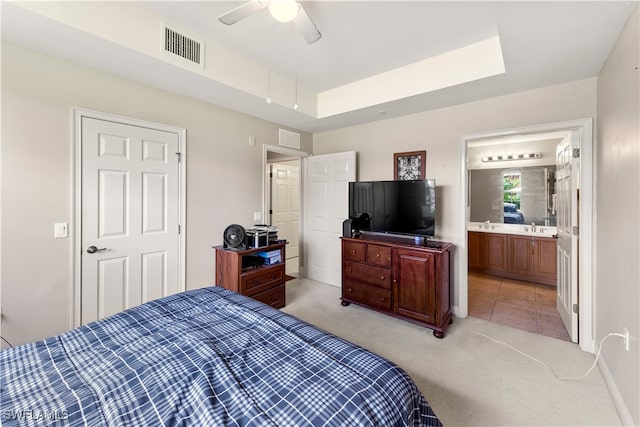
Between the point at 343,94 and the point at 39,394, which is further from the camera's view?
the point at 343,94

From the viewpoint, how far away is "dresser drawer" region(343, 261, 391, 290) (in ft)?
9.83

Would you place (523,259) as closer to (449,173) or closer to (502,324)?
(502,324)

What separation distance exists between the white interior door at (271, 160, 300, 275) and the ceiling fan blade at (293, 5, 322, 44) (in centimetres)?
335

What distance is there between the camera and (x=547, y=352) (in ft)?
7.73

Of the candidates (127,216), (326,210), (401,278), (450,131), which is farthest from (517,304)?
(127,216)

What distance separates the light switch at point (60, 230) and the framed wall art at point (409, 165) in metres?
3.38

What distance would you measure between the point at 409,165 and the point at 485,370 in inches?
89.5

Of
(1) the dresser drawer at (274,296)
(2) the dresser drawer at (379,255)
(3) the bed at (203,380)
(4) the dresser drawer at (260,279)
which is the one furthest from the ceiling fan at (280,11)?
(1) the dresser drawer at (274,296)

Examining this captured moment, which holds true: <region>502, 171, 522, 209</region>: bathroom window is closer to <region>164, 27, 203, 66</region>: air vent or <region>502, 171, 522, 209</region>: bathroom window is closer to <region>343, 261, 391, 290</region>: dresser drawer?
<region>343, 261, 391, 290</region>: dresser drawer

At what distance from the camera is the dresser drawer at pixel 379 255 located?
9.76 ft

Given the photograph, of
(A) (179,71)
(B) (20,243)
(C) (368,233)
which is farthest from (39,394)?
(C) (368,233)

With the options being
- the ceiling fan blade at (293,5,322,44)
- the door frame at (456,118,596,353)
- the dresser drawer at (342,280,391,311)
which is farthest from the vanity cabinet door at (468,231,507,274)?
the ceiling fan blade at (293,5,322,44)

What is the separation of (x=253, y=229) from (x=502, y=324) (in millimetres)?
2933

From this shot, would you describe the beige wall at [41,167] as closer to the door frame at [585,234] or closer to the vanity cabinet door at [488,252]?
the door frame at [585,234]
